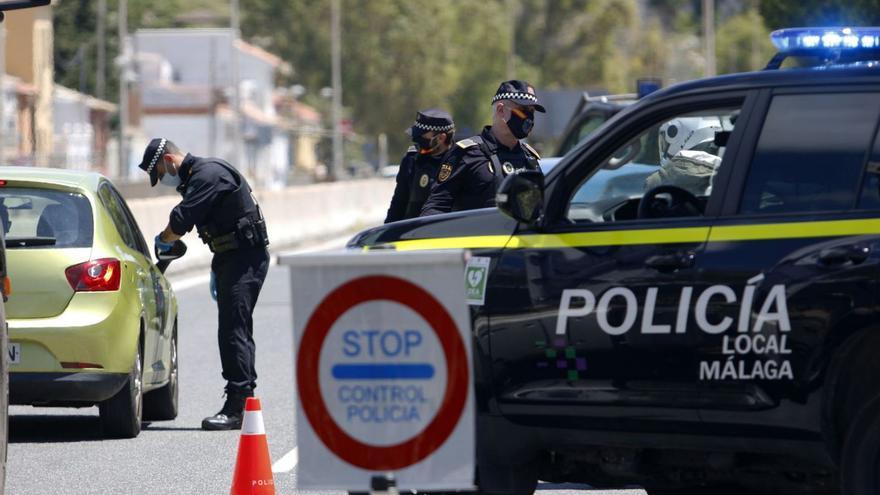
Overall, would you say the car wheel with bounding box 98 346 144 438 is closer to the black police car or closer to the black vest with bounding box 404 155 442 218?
the black vest with bounding box 404 155 442 218

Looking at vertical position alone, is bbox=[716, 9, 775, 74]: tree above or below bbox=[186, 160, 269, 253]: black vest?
above

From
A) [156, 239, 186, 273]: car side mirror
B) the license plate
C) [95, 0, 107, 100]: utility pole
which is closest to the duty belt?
[156, 239, 186, 273]: car side mirror

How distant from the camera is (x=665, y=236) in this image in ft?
22.0

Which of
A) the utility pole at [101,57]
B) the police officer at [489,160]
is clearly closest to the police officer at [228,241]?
the police officer at [489,160]

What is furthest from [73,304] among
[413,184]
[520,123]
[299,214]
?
[299,214]

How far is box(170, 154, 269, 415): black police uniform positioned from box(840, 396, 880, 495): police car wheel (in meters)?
5.56

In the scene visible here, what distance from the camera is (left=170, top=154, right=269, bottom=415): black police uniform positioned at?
1124 centimetres

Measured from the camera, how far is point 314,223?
36.9 meters

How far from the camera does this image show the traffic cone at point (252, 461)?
795 cm

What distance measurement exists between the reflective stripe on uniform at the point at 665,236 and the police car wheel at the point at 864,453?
59cm

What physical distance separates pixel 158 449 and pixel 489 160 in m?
2.52

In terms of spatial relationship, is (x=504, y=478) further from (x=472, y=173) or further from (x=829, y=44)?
(x=472, y=173)

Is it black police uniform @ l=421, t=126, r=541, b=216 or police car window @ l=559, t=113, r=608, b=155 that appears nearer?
black police uniform @ l=421, t=126, r=541, b=216

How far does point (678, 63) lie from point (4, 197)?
4474 inches
